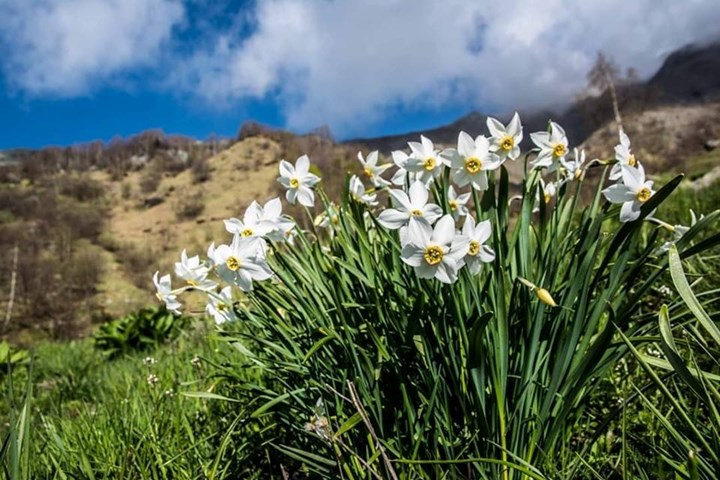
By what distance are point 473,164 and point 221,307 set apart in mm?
826

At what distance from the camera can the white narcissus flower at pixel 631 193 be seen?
3.11ft

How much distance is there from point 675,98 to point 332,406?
31545 mm

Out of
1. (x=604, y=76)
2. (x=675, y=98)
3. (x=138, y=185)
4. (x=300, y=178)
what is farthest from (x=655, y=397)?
(x=675, y=98)

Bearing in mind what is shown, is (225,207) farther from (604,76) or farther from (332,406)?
(332,406)

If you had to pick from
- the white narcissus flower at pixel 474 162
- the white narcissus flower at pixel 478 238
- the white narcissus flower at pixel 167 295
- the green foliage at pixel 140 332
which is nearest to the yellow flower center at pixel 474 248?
the white narcissus flower at pixel 478 238

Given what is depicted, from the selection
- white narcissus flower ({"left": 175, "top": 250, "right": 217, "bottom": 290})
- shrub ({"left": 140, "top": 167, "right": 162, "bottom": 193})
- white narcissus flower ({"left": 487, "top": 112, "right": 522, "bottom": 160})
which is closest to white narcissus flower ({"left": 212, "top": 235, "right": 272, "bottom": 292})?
white narcissus flower ({"left": 175, "top": 250, "right": 217, "bottom": 290})

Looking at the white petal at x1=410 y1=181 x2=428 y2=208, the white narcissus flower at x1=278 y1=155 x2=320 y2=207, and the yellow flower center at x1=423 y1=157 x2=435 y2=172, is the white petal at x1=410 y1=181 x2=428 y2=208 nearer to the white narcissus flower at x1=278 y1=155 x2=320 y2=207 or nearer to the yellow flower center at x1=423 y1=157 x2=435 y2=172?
the yellow flower center at x1=423 y1=157 x2=435 y2=172

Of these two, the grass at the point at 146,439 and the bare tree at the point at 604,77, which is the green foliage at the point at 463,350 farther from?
the bare tree at the point at 604,77

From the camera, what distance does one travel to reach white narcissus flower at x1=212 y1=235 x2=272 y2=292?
1.09 meters

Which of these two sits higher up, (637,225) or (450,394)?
(637,225)

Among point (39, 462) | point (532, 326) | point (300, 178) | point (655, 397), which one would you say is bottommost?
point (655, 397)

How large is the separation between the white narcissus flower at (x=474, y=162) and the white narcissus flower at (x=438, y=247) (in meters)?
0.27

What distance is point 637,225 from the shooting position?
964 millimetres

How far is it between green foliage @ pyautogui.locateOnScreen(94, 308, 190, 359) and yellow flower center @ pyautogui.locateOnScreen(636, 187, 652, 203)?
4.82 meters
